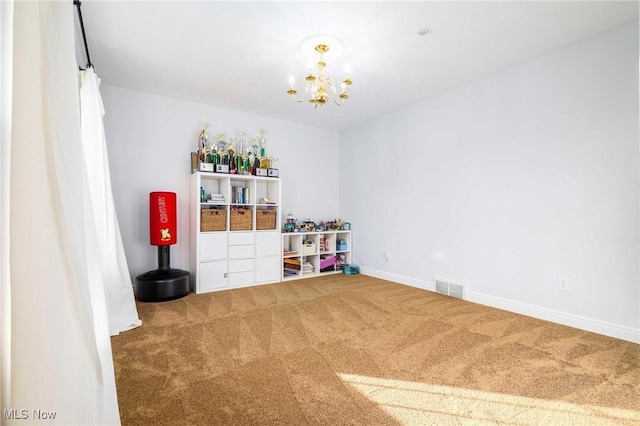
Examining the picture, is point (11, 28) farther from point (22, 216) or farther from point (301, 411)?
point (301, 411)

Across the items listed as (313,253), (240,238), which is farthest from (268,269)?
(313,253)

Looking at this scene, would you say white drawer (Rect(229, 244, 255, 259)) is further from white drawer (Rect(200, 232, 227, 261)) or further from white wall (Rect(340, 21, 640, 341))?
white wall (Rect(340, 21, 640, 341))

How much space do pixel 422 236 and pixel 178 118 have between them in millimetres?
3605

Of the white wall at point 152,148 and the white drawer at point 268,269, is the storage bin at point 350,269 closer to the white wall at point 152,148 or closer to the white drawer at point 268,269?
the white drawer at point 268,269

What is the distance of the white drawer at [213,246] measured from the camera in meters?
3.61

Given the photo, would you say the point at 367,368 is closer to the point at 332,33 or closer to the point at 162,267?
the point at 332,33

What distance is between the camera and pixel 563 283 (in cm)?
263

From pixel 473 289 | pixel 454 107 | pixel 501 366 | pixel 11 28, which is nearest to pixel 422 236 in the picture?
pixel 473 289

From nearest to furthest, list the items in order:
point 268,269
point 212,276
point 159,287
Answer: point 159,287 → point 212,276 → point 268,269

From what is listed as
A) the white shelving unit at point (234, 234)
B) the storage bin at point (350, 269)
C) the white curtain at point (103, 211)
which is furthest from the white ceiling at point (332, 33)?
the storage bin at point (350, 269)

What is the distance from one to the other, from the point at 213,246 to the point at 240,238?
1.18 feet

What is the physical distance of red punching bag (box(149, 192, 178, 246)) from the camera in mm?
3289

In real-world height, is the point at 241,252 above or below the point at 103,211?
below

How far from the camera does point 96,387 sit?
0.87m
